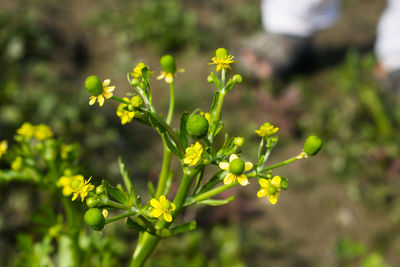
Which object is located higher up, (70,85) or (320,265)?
(70,85)

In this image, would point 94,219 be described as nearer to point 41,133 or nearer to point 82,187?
point 82,187

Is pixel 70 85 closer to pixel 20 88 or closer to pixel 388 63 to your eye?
pixel 20 88

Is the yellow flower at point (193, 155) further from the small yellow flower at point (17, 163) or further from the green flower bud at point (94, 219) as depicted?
the small yellow flower at point (17, 163)

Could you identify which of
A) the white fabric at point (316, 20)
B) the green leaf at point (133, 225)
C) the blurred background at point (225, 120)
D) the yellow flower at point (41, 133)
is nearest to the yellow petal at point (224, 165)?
the green leaf at point (133, 225)

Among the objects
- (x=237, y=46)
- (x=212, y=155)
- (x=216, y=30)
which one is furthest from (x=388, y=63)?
(x=212, y=155)

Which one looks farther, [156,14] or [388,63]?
[156,14]

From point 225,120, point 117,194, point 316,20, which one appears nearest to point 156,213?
point 117,194
